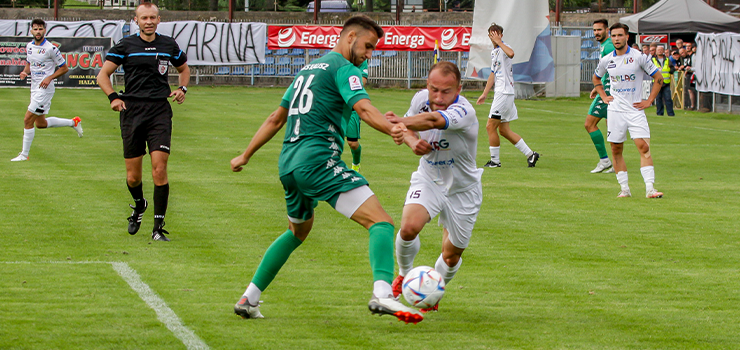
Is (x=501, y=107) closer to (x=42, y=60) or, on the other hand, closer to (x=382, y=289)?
(x=42, y=60)

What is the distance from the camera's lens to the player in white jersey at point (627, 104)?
1221 cm

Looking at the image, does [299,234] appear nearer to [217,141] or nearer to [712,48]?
[217,141]

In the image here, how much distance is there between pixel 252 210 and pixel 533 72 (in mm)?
26430

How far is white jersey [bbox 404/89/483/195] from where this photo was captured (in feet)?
20.2

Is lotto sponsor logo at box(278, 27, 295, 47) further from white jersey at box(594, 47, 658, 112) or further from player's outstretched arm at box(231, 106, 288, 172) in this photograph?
player's outstretched arm at box(231, 106, 288, 172)

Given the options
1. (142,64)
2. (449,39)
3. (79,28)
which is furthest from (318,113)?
(79,28)

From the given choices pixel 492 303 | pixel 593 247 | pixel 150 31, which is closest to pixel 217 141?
pixel 150 31

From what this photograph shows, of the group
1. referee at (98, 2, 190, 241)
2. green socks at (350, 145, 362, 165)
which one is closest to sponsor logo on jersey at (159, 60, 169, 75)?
referee at (98, 2, 190, 241)

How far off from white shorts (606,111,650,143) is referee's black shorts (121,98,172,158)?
20.7 ft

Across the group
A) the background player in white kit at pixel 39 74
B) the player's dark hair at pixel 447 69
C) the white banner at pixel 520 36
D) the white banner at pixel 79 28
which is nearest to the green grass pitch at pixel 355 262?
the background player in white kit at pixel 39 74

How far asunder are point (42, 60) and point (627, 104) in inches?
394

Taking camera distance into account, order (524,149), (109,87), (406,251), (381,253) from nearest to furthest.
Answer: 1. (381,253)
2. (406,251)
3. (109,87)
4. (524,149)

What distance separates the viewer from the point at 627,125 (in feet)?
40.5

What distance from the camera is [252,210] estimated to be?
35.1ft
